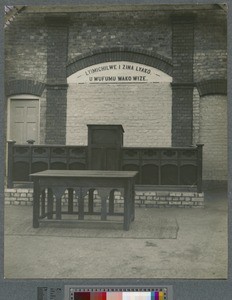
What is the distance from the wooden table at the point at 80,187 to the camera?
3.59m

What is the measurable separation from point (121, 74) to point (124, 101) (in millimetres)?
216

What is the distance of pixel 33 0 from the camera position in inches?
136

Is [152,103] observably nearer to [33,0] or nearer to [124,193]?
A: [124,193]

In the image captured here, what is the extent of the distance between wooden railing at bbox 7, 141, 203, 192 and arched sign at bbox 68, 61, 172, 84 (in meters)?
0.55

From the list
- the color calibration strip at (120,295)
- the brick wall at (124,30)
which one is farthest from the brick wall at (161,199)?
the brick wall at (124,30)

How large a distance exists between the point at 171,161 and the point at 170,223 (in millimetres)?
509

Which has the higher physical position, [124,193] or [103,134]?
[103,134]

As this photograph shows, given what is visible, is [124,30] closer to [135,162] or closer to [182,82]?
[182,82]

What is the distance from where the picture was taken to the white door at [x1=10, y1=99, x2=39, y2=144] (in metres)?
3.58

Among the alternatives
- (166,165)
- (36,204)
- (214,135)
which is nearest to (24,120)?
(36,204)

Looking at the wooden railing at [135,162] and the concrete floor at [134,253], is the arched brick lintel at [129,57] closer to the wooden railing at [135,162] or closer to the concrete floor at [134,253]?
the wooden railing at [135,162]

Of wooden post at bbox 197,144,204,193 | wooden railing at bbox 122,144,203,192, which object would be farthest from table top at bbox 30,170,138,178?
wooden post at bbox 197,144,204,193

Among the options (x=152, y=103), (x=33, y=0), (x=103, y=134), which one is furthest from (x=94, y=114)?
(x=33, y=0)

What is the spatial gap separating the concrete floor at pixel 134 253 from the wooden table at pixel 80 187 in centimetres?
19
